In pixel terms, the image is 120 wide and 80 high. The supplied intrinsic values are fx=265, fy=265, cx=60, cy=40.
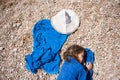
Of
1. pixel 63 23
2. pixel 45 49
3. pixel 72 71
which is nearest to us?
pixel 72 71

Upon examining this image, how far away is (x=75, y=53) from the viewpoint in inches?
177

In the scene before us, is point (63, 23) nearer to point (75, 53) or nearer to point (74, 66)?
point (75, 53)

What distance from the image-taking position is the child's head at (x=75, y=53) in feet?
14.8

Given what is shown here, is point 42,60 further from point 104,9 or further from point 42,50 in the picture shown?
point 104,9

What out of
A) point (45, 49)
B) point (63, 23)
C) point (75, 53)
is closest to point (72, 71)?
point (75, 53)

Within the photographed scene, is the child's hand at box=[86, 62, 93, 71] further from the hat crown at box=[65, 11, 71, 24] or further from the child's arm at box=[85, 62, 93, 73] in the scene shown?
the hat crown at box=[65, 11, 71, 24]

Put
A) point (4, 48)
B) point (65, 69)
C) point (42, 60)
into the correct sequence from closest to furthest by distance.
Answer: point (65, 69) < point (42, 60) < point (4, 48)

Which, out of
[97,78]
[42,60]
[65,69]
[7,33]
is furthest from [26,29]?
[97,78]

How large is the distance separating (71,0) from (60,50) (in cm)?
118

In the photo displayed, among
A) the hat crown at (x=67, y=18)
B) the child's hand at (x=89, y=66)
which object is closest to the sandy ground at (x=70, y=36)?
the child's hand at (x=89, y=66)

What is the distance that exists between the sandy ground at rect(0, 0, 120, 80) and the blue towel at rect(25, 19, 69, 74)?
0.11 meters

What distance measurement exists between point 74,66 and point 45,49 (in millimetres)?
746

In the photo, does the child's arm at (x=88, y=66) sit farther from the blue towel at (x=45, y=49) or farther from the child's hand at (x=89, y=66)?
the blue towel at (x=45, y=49)

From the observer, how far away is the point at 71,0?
5.46 metres
